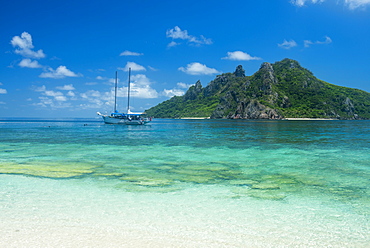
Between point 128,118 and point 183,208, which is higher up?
point 128,118

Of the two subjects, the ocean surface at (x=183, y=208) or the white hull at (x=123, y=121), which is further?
the white hull at (x=123, y=121)

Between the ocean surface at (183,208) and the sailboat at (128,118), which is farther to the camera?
the sailboat at (128,118)

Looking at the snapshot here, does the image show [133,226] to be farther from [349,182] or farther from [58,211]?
[349,182]

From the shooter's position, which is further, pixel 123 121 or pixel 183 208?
pixel 123 121

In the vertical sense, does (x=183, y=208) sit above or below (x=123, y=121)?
below

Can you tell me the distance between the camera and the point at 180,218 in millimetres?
8219

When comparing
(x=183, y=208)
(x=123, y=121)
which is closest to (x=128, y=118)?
(x=123, y=121)

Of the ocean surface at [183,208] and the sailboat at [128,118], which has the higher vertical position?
the sailboat at [128,118]

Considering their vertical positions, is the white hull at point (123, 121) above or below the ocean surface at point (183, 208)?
above

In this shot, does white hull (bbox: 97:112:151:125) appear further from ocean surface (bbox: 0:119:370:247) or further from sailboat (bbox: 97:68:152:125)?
ocean surface (bbox: 0:119:370:247)

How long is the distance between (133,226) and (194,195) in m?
4.07

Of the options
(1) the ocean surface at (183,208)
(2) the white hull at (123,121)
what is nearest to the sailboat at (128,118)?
(2) the white hull at (123,121)

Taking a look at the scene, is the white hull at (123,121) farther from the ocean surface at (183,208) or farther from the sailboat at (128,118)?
the ocean surface at (183,208)

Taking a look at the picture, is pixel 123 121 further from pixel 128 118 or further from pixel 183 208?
pixel 183 208
